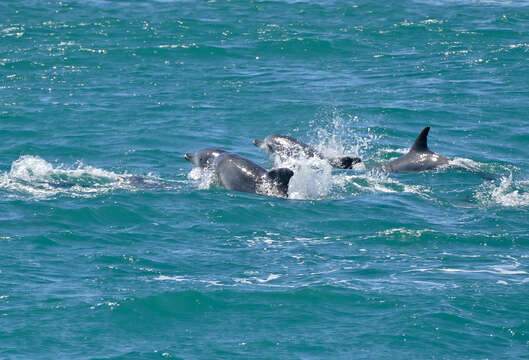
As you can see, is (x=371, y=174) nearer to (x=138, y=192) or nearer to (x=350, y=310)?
(x=138, y=192)

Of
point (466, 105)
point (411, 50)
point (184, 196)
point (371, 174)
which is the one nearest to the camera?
point (184, 196)

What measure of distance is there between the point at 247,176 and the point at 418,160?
5699 millimetres

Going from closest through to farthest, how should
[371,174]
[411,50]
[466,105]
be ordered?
[371,174]
[466,105]
[411,50]

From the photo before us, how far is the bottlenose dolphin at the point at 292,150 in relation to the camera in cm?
2522

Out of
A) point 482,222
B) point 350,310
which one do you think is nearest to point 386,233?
point 482,222

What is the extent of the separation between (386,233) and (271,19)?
28.7 meters

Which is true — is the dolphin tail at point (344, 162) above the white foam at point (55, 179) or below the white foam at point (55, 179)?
below

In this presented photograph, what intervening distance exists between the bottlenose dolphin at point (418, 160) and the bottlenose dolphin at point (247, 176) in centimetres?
482

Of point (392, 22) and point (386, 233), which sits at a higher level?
point (392, 22)

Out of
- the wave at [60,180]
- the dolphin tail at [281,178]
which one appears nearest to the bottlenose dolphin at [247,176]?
the dolphin tail at [281,178]

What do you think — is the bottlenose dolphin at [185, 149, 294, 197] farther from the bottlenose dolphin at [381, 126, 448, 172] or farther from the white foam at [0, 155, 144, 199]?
the bottlenose dolphin at [381, 126, 448, 172]

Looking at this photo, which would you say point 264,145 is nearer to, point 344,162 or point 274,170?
point 344,162

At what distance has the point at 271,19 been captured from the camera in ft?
151

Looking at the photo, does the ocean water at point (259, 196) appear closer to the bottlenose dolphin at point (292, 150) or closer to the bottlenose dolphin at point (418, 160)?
the bottlenose dolphin at point (292, 150)
